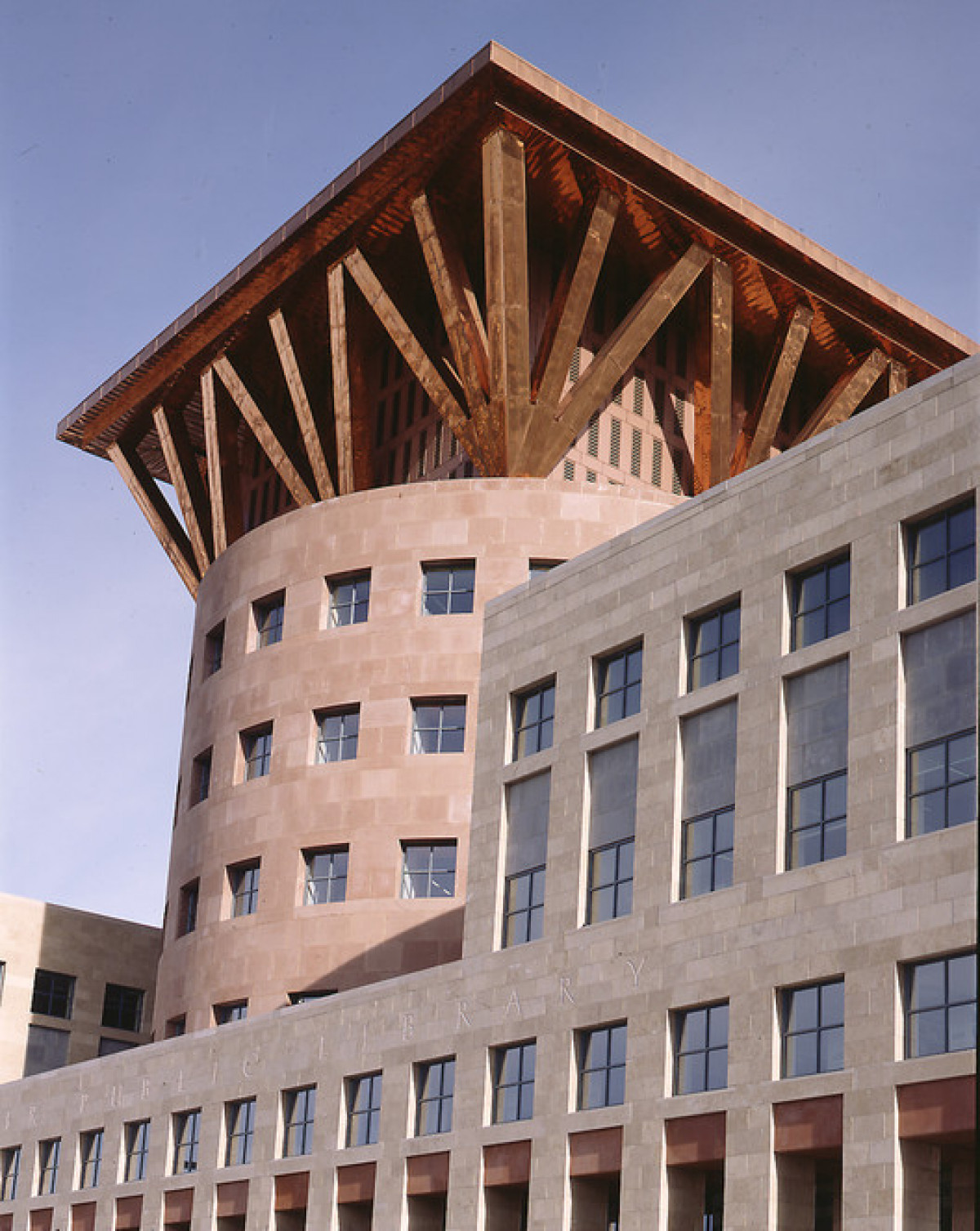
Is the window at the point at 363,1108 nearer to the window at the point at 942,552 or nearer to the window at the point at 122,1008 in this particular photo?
the window at the point at 942,552

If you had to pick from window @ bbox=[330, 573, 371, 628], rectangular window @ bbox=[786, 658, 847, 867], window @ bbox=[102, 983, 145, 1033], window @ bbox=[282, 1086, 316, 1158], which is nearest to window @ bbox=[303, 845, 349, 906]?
window @ bbox=[330, 573, 371, 628]

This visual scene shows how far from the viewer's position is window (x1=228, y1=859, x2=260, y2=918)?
220ft

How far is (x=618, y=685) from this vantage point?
48.3m

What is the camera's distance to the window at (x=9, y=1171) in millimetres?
68188

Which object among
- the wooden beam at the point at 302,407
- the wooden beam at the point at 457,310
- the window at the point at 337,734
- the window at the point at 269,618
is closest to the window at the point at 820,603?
the window at the point at 337,734

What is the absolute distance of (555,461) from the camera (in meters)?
69.2

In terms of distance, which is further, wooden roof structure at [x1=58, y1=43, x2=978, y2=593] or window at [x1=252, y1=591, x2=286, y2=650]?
window at [x1=252, y1=591, x2=286, y2=650]

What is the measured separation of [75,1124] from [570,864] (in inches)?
1033

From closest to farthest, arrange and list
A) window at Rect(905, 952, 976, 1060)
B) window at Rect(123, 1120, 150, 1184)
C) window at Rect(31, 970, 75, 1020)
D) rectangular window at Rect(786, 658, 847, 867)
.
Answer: window at Rect(905, 952, 976, 1060) → rectangular window at Rect(786, 658, 847, 867) → window at Rect(123, 1120, 150, 1184) → window at Rect(31, 970, 75, 1020)

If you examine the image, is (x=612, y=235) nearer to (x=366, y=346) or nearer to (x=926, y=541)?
(x=366, y=346)

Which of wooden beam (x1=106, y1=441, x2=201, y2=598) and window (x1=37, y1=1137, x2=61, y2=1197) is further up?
wooden beam (x1=106, y1=441, x2=201, y2=598)

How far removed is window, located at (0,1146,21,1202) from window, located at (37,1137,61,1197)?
134cm

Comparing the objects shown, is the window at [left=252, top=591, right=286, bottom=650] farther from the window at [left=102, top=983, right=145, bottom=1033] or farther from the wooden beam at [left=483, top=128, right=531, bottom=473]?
the window at [left=102, top=983, right=145, bottom=1033]

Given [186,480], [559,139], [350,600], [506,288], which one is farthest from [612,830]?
[186,480]
